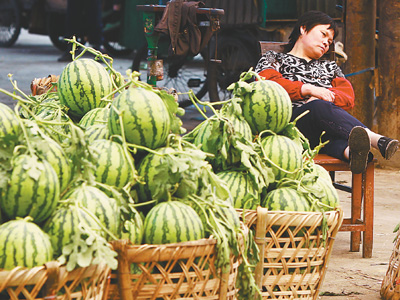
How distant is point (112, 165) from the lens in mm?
2209

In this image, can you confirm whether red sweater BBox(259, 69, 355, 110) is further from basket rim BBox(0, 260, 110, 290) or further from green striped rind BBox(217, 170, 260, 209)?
basket rim BBox(0, 260, 110, 290)

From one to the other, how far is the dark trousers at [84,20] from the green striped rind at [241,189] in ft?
32.1

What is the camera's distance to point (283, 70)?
4.64 m

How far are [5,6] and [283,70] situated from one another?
11866 mm

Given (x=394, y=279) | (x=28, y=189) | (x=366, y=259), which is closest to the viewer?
(x=28, y=189)

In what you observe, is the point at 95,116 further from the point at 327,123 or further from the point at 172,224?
the point at 327,123

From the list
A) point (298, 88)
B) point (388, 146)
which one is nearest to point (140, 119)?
point (388, 146)

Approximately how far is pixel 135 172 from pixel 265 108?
837mm

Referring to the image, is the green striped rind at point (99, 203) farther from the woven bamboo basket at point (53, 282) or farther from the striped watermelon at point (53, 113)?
the striped watermelon at point (53, 113)

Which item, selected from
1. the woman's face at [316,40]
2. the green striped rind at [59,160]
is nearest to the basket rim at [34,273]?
the green striped rind at [59,160]

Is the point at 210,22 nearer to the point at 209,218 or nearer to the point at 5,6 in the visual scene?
the point at 209,218

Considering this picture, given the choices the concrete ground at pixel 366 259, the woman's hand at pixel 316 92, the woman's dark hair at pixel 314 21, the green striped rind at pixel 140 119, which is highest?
the woman's dark hair at pixel 314 21

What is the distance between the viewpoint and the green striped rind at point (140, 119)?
91.1 inches

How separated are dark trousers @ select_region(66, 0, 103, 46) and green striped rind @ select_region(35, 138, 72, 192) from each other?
401 inches
